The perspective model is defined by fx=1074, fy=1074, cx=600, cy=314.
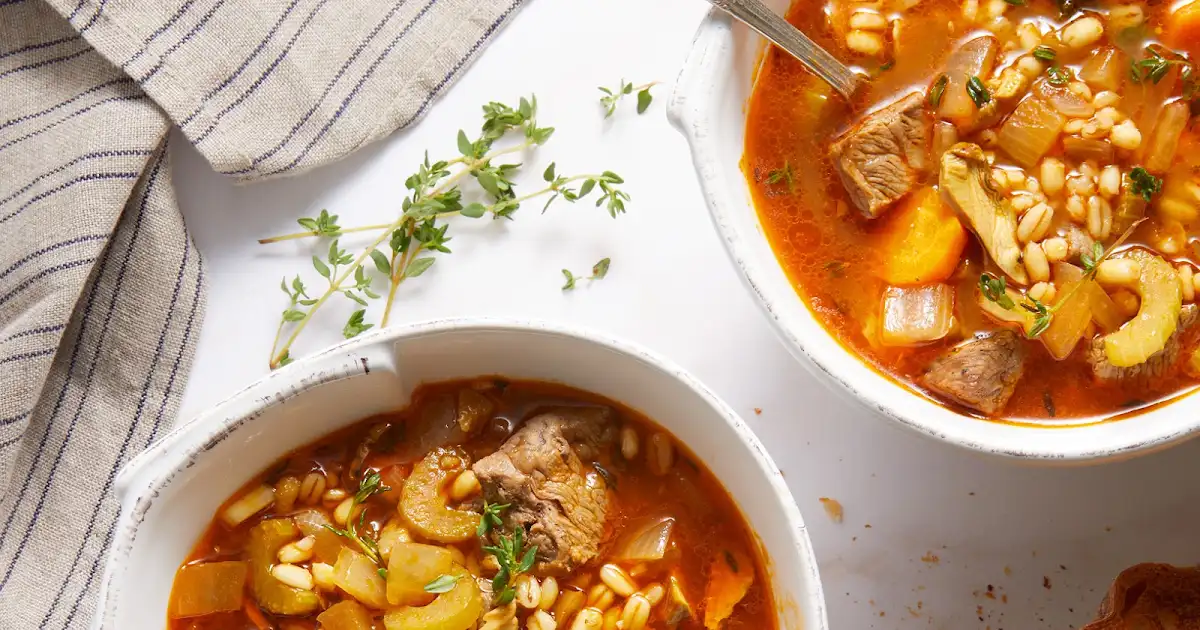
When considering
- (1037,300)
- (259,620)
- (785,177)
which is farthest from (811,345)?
(259,620)

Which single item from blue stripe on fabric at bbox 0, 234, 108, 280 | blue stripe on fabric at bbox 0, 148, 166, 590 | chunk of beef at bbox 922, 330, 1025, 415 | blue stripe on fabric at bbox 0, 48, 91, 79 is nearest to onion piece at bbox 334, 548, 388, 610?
blue stripe on fabric at bbox 0, 148, 166, 590

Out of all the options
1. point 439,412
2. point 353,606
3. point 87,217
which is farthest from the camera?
point 87,217

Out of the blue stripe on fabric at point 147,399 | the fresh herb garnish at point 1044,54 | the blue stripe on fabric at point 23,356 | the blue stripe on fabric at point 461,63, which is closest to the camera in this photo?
the fresh herb garnish at point 1044,54

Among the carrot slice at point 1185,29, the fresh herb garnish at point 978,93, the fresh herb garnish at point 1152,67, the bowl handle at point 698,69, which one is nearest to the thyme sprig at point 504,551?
the bowl handle at point 698,69

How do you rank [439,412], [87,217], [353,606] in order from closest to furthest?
[353,606] → [439,412] → [87,217]

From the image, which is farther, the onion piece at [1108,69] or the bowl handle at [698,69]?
the onion piece at [1108,69]

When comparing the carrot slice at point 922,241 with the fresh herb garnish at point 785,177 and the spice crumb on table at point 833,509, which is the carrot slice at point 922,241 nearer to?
the fresh herb garnish at point 785,177

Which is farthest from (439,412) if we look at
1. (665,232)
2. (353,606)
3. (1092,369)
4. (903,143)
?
(1092,369)

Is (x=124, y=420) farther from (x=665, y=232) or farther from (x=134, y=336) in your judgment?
(x=665, y=232)
